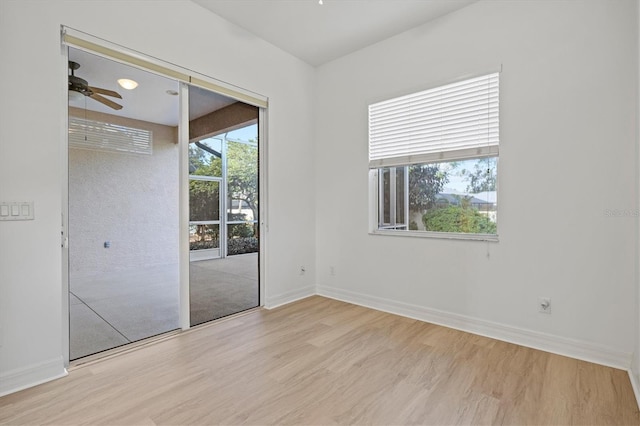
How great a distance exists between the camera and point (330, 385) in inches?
81.1

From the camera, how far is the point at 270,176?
3.67 metres

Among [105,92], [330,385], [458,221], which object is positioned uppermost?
[105,92]

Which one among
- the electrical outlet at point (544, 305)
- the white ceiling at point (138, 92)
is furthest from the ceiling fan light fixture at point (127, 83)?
the electrical outlet at point (544, 305)

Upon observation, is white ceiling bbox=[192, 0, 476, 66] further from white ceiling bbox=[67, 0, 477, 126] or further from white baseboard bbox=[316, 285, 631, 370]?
white baseboard bbox=[316, 285, 631, 370]

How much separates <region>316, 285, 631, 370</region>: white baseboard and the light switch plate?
3.03m

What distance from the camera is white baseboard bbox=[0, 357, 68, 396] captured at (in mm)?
1955

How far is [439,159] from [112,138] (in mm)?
4724

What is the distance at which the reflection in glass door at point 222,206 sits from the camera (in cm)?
308

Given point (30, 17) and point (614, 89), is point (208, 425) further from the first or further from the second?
point (614, 89)

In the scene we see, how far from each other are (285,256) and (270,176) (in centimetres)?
96

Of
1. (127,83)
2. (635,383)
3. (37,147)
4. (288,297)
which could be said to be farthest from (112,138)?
(635,383)

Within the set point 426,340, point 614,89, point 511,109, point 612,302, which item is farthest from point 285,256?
point 614,89

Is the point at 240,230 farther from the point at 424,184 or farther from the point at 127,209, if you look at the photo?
the point at 127,209

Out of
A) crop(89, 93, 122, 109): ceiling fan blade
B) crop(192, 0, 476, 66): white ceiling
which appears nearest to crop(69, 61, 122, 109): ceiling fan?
crop(89, 93, 122, 109): ceiling fan blade
